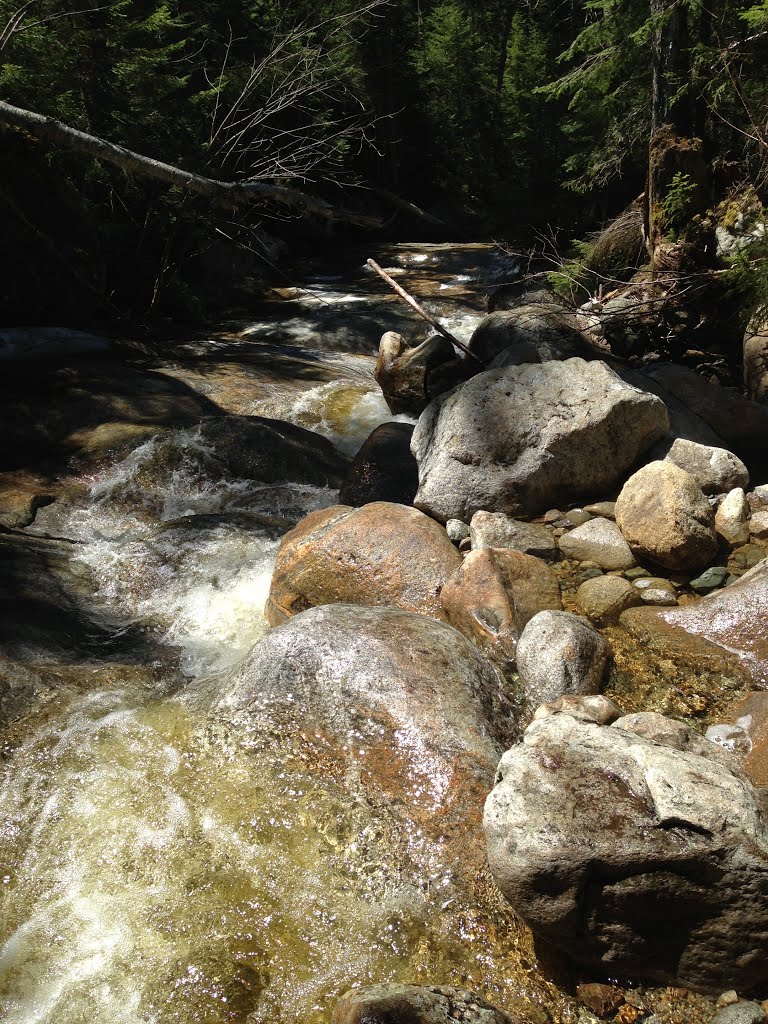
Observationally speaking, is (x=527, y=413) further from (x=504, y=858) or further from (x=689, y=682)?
(x=504, y=858)

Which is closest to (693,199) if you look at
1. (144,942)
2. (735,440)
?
(735,440)

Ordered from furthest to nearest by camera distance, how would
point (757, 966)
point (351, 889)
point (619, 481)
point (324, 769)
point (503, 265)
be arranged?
point (503, 265) → point (619, 481) → point (324, 769) → point (351, 889) → point (757, 966)

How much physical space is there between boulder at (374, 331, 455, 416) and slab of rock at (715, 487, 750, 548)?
11.4 ft

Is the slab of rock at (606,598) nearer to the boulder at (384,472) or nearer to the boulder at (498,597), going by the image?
the boulder at (498,597)

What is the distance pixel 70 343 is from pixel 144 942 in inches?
315

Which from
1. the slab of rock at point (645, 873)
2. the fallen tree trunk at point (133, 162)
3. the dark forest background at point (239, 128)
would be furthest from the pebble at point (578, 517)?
the fallen tree trunk at point (133, 162)

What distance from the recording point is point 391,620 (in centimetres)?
Result: 385

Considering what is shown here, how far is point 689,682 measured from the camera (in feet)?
12.1

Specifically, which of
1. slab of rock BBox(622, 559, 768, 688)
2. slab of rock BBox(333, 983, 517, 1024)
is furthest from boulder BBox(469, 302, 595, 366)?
slab of rock BBox(333, 983, 517, 1024)

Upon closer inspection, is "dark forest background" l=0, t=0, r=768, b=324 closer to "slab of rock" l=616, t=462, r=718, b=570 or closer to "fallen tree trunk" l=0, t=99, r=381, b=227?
"fallen tree trunk" l=0, t=99, r=381, b=227

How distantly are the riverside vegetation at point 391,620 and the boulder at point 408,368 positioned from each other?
4cm

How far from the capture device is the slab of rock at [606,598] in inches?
166

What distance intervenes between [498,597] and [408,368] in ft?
13.5

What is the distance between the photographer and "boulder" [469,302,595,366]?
6680 mm
